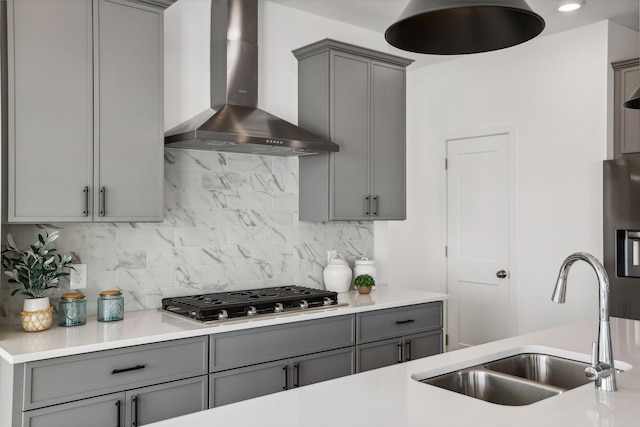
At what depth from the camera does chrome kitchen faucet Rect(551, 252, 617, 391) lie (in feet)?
5.77

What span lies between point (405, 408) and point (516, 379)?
1.86 ft

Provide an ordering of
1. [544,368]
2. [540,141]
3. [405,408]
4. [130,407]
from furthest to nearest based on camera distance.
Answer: [540,141] → [130,407] → [544,368] → [405,408]

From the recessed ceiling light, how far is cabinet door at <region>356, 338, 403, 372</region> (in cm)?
252

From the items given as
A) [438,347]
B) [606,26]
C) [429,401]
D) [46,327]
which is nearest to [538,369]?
[429,401]

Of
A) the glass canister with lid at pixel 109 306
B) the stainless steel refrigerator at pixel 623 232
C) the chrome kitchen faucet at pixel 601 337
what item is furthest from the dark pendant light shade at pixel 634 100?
the glass canister with lid at pixel 109 306

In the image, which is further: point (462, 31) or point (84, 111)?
point (84, 111)

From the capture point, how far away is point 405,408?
5.32 feet

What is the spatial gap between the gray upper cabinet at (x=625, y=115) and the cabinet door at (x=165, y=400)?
337cm

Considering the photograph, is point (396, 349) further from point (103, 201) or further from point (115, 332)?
point (103, 201)

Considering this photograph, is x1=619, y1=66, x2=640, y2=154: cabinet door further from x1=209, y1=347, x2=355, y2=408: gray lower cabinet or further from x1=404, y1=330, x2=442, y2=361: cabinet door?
x1=209, y1=347, x2=355, y2=408: gray lower cabinet

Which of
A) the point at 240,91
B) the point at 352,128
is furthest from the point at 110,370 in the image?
the point at 352,128

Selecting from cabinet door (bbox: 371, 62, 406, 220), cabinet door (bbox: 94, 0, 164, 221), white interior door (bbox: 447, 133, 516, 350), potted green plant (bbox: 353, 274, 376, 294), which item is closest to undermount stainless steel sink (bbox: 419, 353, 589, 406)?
potted green plant (bbox: 353, 274, 376, 294)

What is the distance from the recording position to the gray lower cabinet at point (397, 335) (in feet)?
11.3

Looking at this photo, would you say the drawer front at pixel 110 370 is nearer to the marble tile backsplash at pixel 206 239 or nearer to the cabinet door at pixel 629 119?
the marble tile backsplash at pixel 206 239
